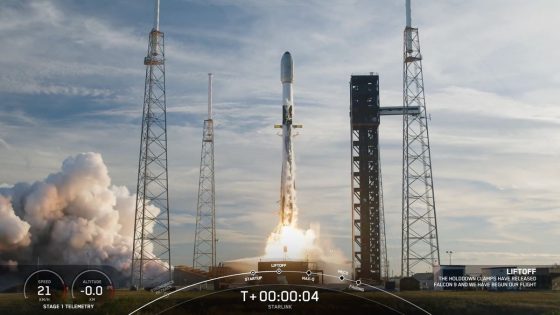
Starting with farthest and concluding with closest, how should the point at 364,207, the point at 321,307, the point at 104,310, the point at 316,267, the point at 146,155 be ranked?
the point at 364,207 → the point at 316,267 → the point at 146,155 → the point at 321,307 → the point at 104,310

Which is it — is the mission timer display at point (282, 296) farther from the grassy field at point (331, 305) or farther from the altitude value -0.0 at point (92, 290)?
the altitude value -0.0 at point (92, 290)

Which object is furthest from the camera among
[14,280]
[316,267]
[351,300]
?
[14,280]

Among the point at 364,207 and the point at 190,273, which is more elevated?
the point at 364,207

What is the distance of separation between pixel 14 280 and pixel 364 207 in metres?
65.5

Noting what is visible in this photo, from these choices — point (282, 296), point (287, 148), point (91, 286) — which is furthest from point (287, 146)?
point (91, 286)

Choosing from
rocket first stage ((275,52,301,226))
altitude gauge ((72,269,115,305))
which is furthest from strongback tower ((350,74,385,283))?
altitude gauge ((72,269,115,305))

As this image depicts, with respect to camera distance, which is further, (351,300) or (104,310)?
(351,300)

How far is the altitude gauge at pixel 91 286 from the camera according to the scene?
5800 centimetres

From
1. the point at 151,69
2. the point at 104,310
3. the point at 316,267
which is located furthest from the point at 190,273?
the point at 104,310

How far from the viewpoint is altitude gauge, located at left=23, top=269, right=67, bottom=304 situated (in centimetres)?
5872

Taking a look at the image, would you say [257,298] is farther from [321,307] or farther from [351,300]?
[351,300]

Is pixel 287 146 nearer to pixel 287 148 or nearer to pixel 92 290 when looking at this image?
pixel 287 148

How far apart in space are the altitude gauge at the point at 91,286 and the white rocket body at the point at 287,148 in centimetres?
4976

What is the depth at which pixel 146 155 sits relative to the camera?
9431 centimetres
